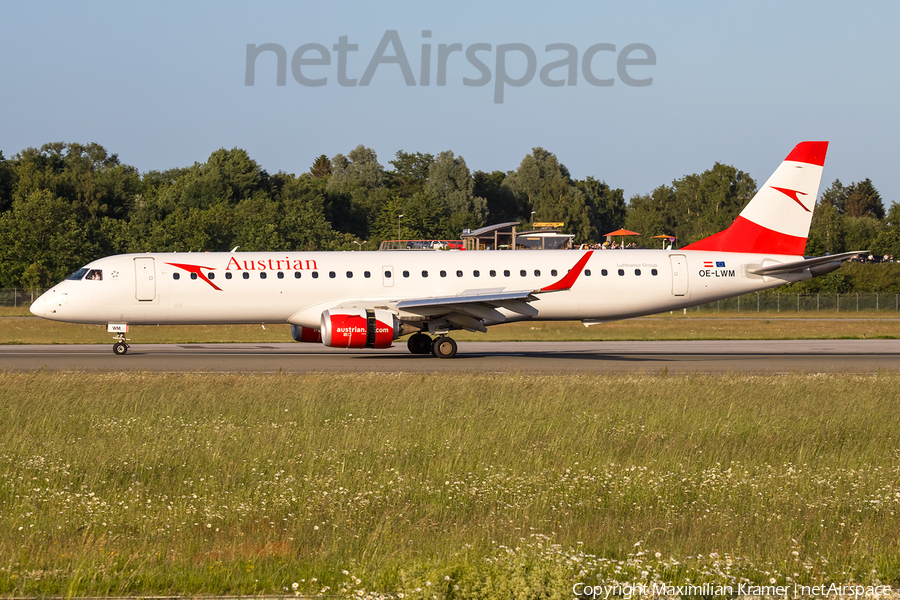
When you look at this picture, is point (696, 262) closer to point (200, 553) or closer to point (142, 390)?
point (142, 390)

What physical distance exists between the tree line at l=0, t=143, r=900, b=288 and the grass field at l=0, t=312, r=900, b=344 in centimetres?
2977

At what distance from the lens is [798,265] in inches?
1122

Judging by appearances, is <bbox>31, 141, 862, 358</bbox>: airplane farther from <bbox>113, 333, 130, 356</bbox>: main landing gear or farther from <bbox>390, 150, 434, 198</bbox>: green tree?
<bbox>390, 150, 434, 198</bbox>: green tree

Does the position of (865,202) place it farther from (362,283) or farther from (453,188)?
(362,283)

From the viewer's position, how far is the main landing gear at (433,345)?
27.7 meters

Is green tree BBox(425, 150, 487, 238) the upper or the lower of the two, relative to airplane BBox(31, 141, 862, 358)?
upper

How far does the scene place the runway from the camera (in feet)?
78.2

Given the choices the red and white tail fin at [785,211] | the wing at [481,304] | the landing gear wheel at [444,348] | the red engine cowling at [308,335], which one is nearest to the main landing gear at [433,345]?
the landing gear wheel at [444,348]

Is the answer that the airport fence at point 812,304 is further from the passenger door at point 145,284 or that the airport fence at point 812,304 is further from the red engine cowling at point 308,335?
the red engine cowling at point 308,335

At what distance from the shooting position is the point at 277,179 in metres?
125

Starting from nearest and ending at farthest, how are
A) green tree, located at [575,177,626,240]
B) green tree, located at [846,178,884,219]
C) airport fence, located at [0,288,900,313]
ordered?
airport fence, located at [0,288,900,313] < green tree, located at [575,177,626,240] < green tree, located at [846,178,884,219]

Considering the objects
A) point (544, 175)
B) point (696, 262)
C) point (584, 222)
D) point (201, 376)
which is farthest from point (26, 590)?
point (544, 175)

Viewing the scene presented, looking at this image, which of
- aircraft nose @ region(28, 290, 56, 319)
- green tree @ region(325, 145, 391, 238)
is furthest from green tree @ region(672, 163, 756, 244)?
aircraft nose @ region(28, 290, 56, 319)

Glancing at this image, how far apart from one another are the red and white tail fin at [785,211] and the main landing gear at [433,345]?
9494 mm
